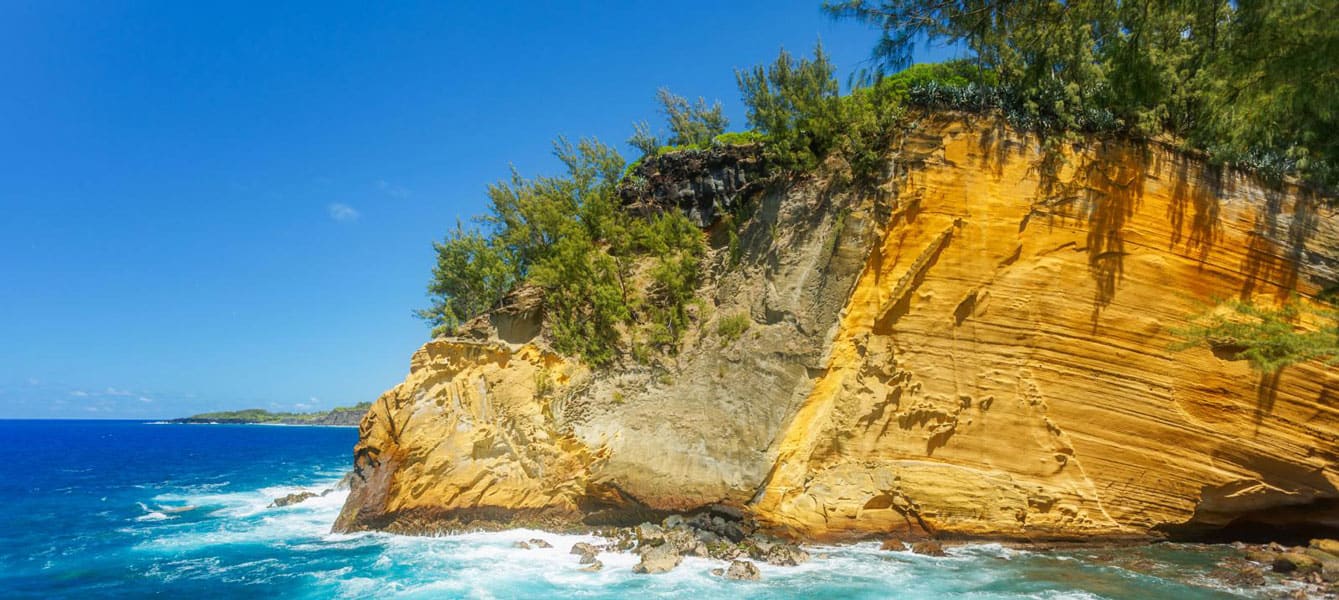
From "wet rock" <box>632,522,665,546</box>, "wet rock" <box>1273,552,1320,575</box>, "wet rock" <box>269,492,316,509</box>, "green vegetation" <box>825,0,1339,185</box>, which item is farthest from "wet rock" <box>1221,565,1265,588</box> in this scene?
"wet rock" <box>269,492,316,509</box>

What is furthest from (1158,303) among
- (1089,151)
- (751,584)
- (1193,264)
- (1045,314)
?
(751,584)

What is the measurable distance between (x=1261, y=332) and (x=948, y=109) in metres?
7.80

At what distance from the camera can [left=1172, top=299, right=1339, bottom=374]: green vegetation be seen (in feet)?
41.4

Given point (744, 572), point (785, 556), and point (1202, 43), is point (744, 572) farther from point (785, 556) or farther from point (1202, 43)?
point (1202, 43)

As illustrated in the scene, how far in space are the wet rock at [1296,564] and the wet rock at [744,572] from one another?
9.65 meters

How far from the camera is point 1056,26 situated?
26.7ft

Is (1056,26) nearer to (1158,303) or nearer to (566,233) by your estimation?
(1158,303)

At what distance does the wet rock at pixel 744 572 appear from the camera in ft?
38.6

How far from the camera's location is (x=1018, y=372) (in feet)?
45.6

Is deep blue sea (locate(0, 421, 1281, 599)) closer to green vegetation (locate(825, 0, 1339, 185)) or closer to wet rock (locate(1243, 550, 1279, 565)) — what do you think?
wet rock (locate(1243, 550, 1279, 565))

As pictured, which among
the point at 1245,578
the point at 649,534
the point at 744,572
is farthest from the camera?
the point at 649,534

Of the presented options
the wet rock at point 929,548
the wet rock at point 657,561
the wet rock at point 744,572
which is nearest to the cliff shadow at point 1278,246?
the wet rock at point 929,548

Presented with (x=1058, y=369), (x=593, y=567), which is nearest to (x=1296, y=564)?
(x=1058, y=369)

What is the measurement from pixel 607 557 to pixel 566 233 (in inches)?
361
